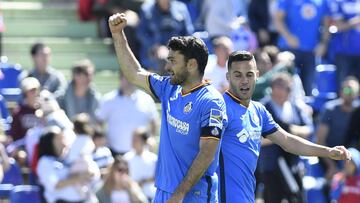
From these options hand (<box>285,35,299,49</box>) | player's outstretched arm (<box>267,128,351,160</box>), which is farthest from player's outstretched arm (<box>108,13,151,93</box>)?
hand (<box>285,35,299,49</box>)

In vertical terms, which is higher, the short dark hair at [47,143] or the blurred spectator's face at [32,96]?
the blurred spectator's face at [32,96]

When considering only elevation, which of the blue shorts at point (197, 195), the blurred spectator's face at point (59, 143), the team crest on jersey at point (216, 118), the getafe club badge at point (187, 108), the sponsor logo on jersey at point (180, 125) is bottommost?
the blurred spectator's face at point (59, 143)

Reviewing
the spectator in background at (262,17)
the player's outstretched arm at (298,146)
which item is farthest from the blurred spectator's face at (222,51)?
the player's outstretched arm at (298,146)

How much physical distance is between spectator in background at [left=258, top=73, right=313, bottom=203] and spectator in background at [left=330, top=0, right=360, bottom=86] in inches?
110

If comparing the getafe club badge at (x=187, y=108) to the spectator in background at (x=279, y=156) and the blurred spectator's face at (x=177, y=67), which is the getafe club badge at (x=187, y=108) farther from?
the spectator in background at (x=279, y=156)

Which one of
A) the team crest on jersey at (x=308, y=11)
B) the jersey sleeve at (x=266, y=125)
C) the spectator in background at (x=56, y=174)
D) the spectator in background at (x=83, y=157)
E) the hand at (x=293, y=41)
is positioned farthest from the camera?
the team crest on jersey at (x=308, y=11)

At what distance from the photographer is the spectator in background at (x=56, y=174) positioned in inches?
504

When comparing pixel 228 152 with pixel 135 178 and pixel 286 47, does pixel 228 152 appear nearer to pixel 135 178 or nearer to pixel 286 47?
pixel 135 178

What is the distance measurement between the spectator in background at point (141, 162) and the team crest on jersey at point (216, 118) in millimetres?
5467

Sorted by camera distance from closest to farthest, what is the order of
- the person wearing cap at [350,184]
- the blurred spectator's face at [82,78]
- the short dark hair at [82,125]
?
the short dark hair at [82,125] → the person wearing cap at [350,184] → the blurred spectator's face at [82,78]

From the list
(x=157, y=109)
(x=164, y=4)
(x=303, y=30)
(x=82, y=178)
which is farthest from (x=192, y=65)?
(x=303, y=30)

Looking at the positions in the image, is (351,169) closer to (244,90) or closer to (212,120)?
(244,90)

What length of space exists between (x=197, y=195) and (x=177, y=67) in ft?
3.00

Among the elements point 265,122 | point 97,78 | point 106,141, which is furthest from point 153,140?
point 265,122
